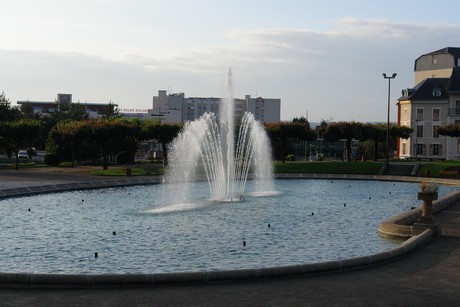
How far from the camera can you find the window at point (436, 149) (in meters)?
90.3

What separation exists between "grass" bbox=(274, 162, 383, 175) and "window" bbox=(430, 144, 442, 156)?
29.1 meters

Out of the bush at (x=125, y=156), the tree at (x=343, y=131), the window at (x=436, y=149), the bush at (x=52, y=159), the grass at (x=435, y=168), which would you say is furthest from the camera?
the window at (x=436, y=149)

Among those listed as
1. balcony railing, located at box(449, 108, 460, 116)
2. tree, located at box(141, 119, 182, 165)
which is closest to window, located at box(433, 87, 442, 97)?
balcony railing, located at box(449, 108, 460, 116)

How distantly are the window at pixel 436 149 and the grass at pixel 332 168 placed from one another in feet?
95.6

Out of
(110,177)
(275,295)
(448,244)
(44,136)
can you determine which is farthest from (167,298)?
(44,136)

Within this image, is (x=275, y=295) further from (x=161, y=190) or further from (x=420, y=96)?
(x=420, y=96)

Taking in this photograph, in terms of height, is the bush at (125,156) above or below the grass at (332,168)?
above

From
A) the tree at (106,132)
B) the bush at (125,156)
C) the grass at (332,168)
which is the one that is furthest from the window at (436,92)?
the tree at (106,132)

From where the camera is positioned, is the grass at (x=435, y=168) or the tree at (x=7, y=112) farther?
the tree at (x=7, y=112)

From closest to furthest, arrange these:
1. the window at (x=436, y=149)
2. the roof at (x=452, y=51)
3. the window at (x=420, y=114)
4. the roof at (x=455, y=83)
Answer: the roof at (x=455, y=83) → the window at (x=436, y=149) → the window at (x=420, y=114) → the roof at (x=452, y=51)

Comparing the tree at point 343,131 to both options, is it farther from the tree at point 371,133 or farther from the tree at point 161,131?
the tree at point 161,131

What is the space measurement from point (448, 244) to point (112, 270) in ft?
36.0

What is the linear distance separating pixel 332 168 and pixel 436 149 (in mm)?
33932

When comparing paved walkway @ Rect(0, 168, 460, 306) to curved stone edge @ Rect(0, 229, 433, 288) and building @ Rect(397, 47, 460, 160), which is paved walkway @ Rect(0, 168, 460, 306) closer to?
curved stone edge @ Rect(0, 229, 433, 288)
